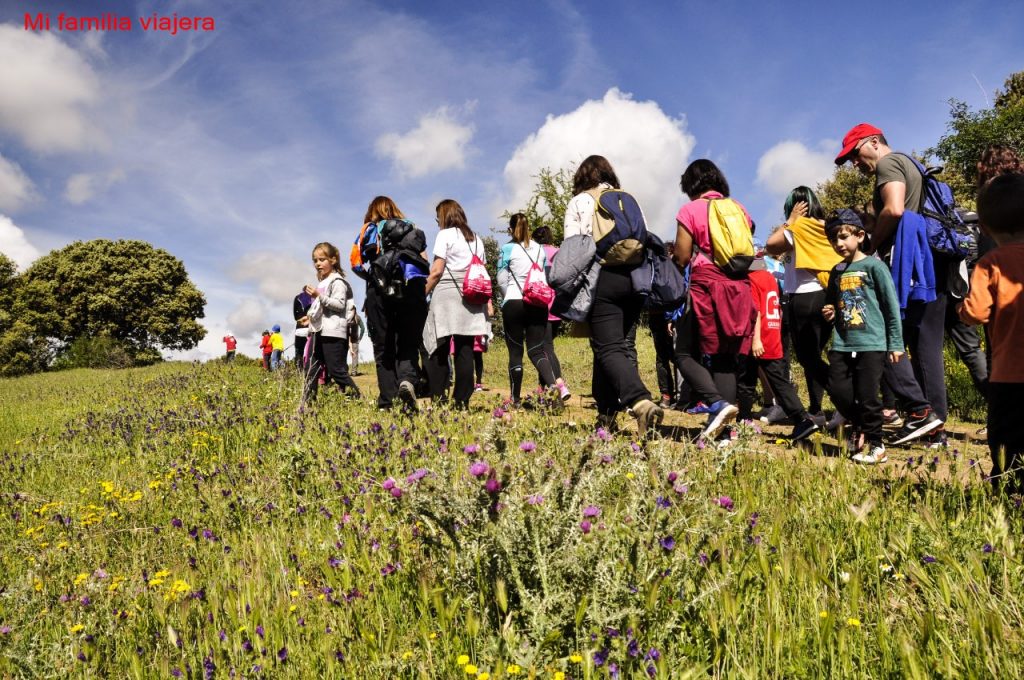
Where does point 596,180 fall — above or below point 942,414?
above

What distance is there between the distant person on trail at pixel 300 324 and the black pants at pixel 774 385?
5.98m

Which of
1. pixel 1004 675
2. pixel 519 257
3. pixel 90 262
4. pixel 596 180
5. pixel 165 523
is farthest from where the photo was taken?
pixel 90 262

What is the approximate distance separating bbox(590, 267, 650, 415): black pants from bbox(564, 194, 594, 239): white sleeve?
1.23 ft

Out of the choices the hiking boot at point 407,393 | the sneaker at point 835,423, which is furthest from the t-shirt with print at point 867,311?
the hiking boot at point 407,393

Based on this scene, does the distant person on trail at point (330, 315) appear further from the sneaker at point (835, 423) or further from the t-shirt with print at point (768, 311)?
the sneaker at point (835, 423)

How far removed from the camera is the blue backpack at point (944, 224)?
4.86 meters

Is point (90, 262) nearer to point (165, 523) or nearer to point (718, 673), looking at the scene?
point (165, 523)

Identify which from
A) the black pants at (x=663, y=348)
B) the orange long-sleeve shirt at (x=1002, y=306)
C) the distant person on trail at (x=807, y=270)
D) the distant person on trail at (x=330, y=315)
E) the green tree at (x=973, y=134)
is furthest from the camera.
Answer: the green tree at (x=973, y=134)

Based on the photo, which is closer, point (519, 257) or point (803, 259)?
point (803, 259)

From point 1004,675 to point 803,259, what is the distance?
4.60 metres

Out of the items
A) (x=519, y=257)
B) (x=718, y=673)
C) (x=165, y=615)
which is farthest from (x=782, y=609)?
(x=519, y=257)

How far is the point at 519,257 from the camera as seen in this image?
7516 mm

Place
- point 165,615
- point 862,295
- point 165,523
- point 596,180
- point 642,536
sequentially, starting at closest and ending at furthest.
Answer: point 642,536, point 165,615, point 165,523, point 862,295, point 596,180

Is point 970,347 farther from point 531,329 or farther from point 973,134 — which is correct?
point 973,134
